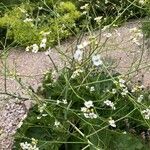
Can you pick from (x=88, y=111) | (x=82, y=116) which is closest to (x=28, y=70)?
(x=82, y=116)

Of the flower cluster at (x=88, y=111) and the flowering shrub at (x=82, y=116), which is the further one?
the flowering shrub at (x=82, y=116)

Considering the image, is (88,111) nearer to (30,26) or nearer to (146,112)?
(146,112)

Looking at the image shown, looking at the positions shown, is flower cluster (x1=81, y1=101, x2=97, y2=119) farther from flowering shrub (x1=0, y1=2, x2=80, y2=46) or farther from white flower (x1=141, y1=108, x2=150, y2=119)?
flowering shrub (x1=0, y1=2, x2=80, y2=46)

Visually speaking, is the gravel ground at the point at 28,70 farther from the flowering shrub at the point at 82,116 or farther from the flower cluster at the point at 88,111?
the flower cluster at the point at 88,111

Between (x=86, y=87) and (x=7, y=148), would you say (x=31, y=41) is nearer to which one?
(x=7, y=148)

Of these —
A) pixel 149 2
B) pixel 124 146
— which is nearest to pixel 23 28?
pixel 149 2

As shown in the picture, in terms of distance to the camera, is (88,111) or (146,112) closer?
(88,111)

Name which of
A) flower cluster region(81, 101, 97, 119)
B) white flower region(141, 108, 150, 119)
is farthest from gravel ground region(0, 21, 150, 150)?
flower cluster region(81, 101, 97, 119)

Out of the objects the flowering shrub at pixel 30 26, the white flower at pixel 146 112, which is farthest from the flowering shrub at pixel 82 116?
the flowering shrub at pixel 30 26
